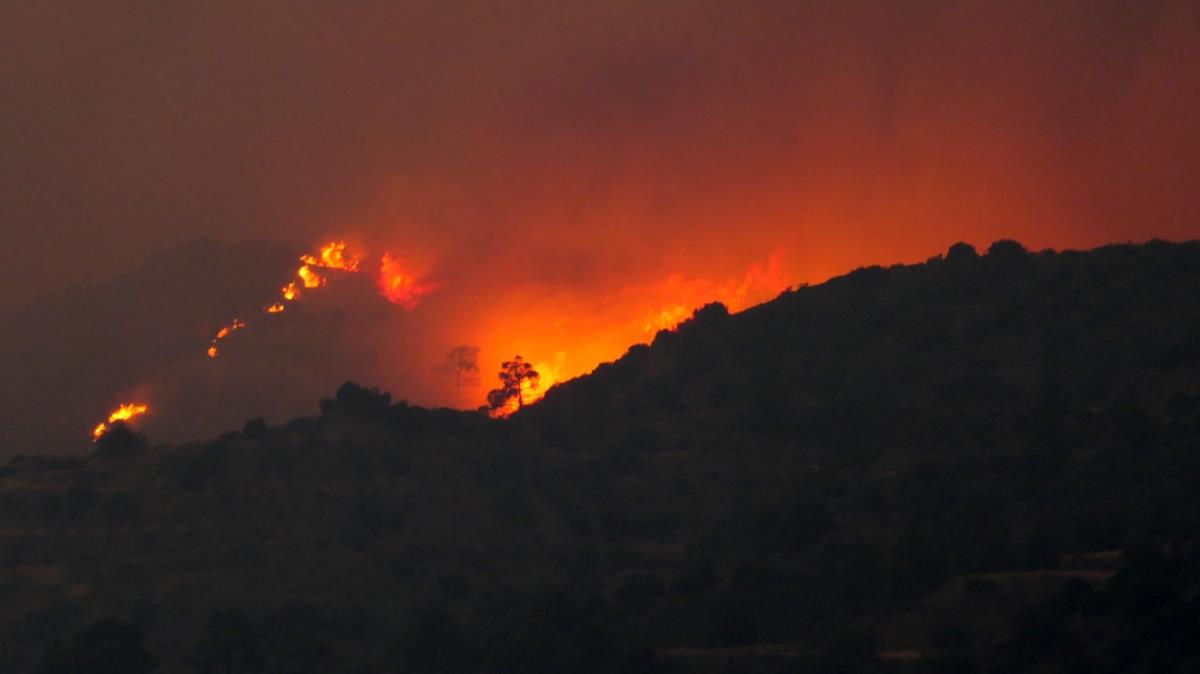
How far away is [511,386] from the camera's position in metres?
178

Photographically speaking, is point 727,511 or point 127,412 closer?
point 727,511

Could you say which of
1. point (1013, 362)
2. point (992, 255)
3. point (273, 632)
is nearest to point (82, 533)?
point (273, 632)

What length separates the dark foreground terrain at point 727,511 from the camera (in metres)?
103

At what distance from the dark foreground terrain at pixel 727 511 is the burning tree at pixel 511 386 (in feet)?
44.5

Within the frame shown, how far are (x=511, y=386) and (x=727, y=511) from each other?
48861 mm

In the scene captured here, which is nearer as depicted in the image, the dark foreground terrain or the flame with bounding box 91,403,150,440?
the dark foreground terrain

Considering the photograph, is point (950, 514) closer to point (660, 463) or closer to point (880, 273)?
point (660, 463)

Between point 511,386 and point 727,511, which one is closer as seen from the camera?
point 727,511

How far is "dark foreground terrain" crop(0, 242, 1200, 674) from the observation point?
337ft

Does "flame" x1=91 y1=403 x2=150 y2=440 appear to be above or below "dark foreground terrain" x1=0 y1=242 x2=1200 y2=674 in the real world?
above

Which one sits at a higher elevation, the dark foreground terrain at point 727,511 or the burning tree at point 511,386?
the burning tree at point 511,386

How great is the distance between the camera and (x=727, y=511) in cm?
13388

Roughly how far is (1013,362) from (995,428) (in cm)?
1435

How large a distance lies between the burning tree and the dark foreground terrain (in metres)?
13.6
